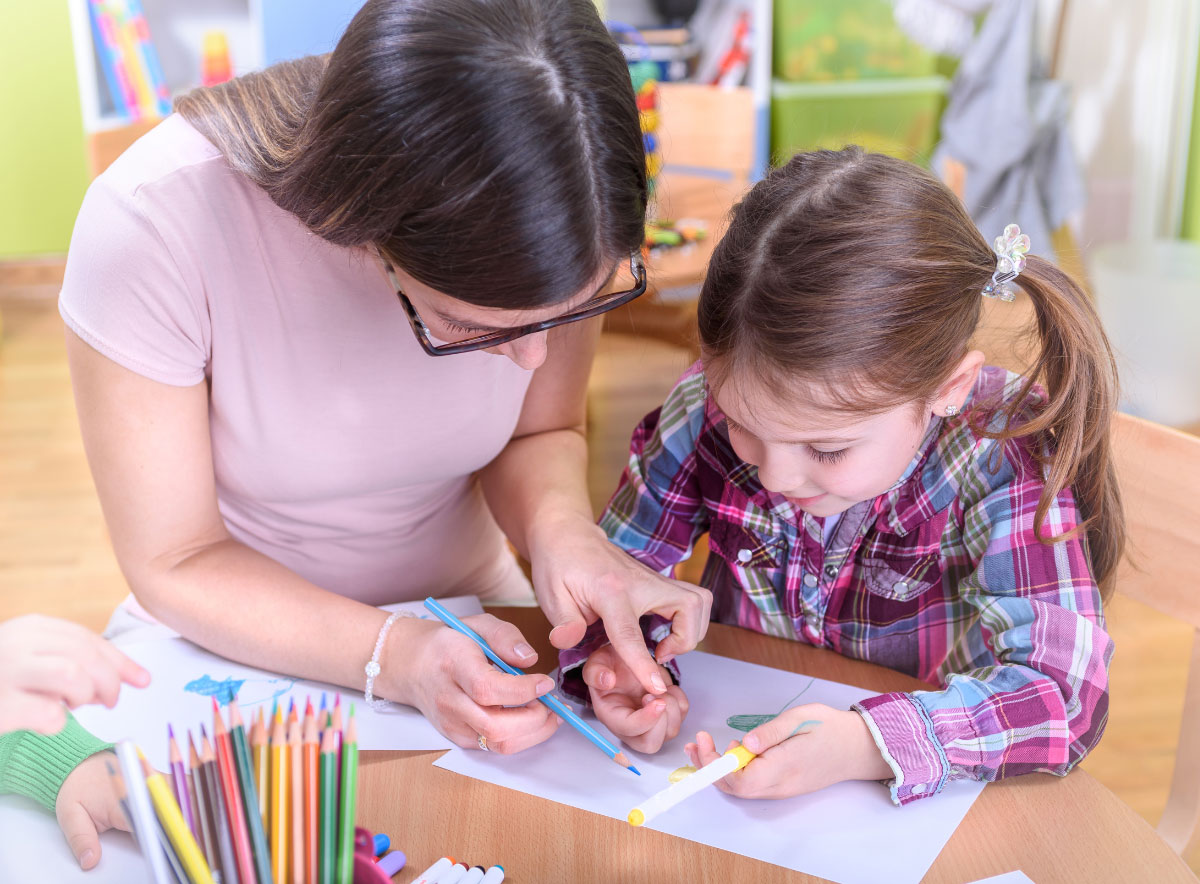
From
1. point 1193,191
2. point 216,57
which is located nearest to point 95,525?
point 216,57

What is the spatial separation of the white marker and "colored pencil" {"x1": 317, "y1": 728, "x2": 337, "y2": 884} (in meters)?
A: 0.22

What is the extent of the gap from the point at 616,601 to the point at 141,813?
0.48 metres

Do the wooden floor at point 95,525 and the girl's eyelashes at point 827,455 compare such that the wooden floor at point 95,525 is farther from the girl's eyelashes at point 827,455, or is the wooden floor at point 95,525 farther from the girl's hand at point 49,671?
the girl's hand at point 49,671

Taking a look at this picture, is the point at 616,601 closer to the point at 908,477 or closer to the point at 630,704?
the point at 630,704

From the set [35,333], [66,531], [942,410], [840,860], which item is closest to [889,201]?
[942,410]

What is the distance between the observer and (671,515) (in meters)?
1.03

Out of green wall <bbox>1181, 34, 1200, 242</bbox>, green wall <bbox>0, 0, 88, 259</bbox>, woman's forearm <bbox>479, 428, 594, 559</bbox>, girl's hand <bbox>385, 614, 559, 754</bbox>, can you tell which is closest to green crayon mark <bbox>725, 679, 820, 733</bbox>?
girl's hand <bbox>385, 614, 559, 754</bbox>

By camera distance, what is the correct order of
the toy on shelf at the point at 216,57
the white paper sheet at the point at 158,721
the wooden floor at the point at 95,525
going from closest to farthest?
the white paper sheet at the point at 158,721 < the wooden floor at the point at 95,525 < the toy on shelf at the point at 216,57

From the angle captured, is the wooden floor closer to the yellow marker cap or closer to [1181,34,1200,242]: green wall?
the yellow marker cap

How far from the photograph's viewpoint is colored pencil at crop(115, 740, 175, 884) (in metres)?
0.41

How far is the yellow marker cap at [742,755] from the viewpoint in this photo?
2.36 ft

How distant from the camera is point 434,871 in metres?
0.65

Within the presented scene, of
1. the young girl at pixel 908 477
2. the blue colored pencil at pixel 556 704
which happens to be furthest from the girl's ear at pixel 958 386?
the blue colored pencil at pixel 556 704

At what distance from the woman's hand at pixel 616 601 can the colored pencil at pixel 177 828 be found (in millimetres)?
415
